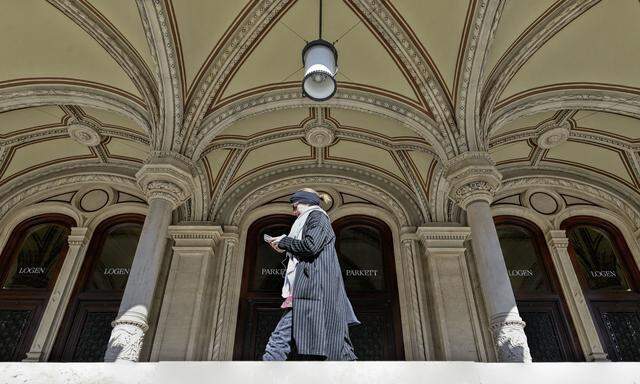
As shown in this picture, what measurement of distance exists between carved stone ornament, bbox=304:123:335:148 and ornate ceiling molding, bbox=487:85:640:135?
2.74 meters

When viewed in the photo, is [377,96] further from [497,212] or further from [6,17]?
[6,17]

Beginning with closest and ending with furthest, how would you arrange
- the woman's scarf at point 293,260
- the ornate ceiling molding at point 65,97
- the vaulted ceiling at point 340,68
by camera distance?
the woman's scarf at point 293,260 < the vaulted ceiling at point 340,68 < the ornate ceiling molding at point 65,97

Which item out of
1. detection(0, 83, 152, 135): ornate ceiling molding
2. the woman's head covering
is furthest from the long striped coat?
detection(0, 83, 152, 135): ornate ceiling molding

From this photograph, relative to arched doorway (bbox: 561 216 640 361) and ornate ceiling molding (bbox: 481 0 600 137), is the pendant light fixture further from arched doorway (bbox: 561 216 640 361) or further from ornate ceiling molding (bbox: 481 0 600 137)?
arched doorway (bbox: 561 216 640 361)

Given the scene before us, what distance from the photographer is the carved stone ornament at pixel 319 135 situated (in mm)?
8047

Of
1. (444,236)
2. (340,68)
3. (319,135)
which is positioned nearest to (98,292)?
(319,135)

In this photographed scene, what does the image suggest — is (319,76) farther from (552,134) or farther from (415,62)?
(552,134)

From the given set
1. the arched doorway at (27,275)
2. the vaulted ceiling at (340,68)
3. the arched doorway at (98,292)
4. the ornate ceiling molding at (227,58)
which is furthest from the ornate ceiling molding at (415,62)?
the arched doorway at (27,275)

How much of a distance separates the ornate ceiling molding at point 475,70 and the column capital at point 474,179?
9.6 inches

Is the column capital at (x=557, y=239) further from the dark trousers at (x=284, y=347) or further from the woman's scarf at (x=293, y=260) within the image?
the dark trousers at (x=284, y=347)

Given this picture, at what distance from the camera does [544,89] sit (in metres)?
6.98

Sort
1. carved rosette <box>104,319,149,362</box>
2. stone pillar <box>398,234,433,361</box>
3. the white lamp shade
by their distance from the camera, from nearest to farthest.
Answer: the white lamp shade → carved rosette <box>104,319,149,362</box> → stone pillar <box>398,234,433,361</box>

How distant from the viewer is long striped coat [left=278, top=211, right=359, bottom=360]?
7.49ft

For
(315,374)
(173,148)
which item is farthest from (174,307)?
(315,374)
